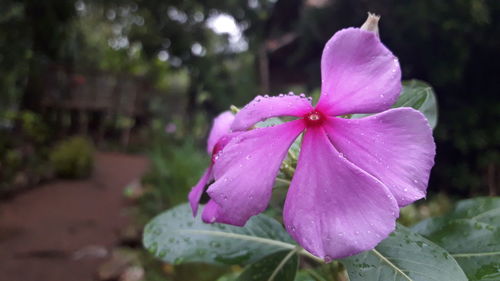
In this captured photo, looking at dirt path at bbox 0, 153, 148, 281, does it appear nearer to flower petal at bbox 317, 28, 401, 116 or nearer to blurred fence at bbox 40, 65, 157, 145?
blurred fence at bbox 40, 65, 157, 145

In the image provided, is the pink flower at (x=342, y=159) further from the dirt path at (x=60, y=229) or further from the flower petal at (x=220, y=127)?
the dirt path at (x=60, y=229)

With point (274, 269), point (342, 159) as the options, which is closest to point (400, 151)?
point (342, 159)

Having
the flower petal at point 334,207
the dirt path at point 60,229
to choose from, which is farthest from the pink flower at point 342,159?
the dirt path at point 60,229

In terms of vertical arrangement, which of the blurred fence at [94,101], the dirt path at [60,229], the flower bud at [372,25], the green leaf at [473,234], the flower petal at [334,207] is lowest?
the dirt path at [60,229]

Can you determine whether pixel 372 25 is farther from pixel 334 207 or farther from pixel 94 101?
pixel 94 101

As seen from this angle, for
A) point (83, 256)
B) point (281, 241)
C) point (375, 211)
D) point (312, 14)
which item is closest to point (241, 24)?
point (312, 14)
